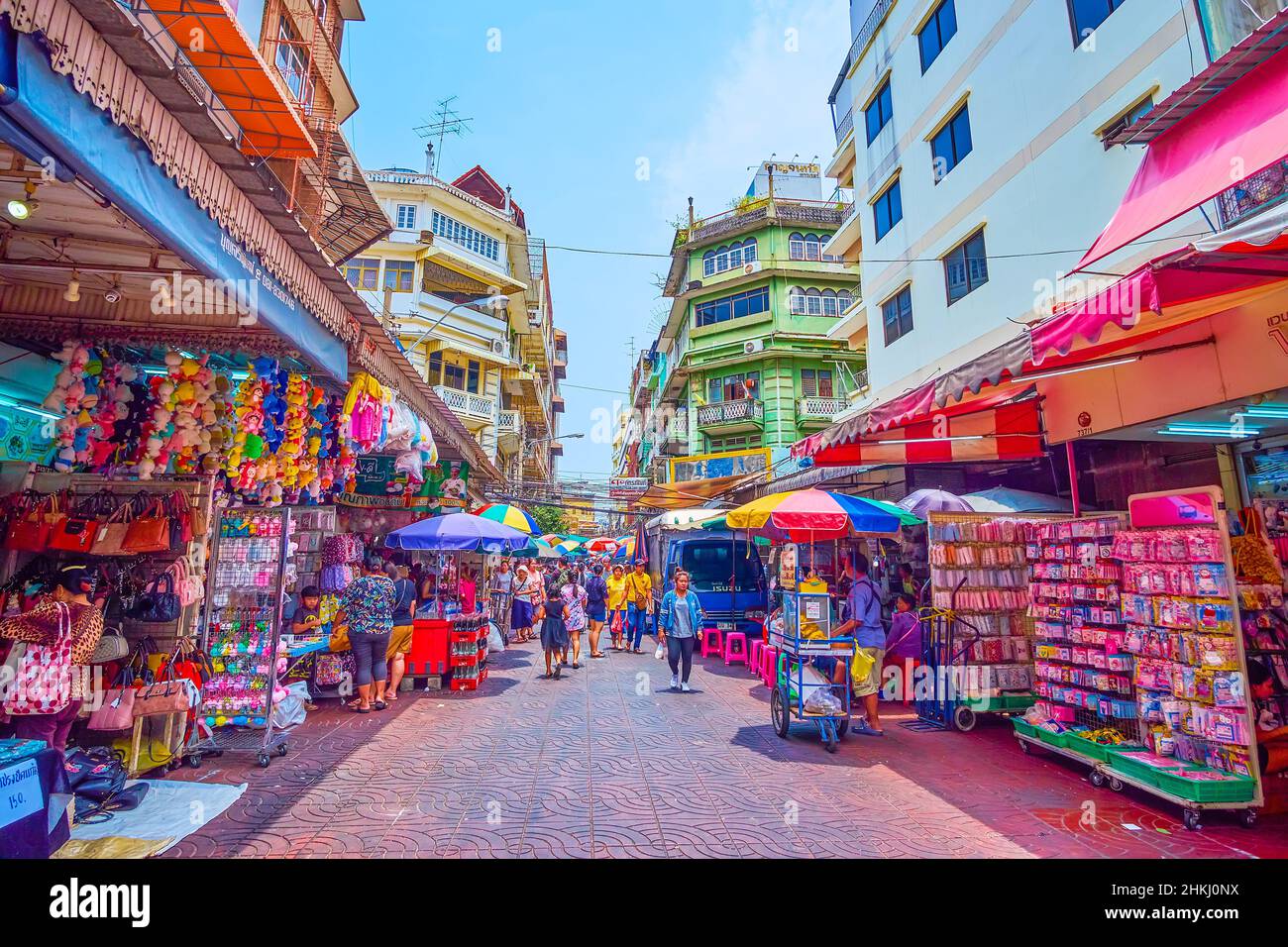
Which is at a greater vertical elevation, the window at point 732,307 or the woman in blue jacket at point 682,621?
the window at point 732,307

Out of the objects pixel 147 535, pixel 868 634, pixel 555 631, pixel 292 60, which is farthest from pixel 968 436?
pixel 292 60

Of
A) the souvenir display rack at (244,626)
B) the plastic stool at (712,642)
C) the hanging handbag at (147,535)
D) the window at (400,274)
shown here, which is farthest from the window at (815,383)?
the hanging handbag at (147,535)

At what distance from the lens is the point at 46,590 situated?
503 cm

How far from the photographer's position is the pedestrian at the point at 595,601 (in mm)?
12805

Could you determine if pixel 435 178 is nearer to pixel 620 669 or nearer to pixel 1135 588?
pixel 620 669

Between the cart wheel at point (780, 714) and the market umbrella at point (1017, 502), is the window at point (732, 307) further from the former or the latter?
the cart wheel at point (780, 714)

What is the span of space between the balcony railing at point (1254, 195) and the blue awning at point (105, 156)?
8.27 meters

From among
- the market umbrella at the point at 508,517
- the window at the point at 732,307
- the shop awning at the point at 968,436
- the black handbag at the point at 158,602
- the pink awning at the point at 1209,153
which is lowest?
the black handbag at the point at 158,602

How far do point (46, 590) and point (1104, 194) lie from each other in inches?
544

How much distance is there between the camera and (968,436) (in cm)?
872

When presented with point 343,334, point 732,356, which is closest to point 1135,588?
point 343,334

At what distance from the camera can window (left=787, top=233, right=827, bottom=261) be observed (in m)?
29.1

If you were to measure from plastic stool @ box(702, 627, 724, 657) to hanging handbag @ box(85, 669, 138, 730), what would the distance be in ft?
35.5
